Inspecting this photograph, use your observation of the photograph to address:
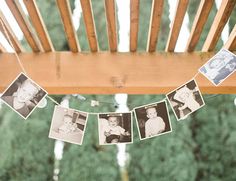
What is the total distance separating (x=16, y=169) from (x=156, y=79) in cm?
154

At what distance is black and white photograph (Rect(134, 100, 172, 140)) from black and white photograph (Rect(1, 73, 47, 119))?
563 mm

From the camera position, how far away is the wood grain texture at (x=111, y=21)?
1.83 metres

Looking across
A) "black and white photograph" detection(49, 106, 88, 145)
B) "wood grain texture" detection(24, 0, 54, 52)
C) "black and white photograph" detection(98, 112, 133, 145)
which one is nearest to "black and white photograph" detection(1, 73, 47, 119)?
"black and white photograph" detection(49, 106, 88, 145)

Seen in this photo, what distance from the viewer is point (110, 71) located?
7.50ft

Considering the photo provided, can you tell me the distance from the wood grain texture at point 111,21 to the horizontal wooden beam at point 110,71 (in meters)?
0.12

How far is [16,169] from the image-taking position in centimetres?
311

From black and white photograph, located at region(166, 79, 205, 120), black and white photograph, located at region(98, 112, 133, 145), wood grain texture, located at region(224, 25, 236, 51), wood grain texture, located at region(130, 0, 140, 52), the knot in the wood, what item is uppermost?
wood grain texture, located at region(224, 25, 236, 51)

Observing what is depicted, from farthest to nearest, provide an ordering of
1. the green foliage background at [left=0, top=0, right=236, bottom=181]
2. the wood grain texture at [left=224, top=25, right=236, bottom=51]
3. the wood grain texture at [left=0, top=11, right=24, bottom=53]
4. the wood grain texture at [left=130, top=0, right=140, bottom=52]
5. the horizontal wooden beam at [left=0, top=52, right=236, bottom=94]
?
1. the green foliage background at [left=0, top=0, right=236, bottom=181]
2. the horizontal wooden beam at [left=0, top=52, right=236, bottom=94]
3. the wood grain texture at [left=224, top=25, right=236, bottom=51]
4. the wood grain texture at [left=0, top=11, right=24, bottom=53]
5. the wood grain texture at [left=130, top=0, right=140, bottom=52]

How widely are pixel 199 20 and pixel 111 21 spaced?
471mm

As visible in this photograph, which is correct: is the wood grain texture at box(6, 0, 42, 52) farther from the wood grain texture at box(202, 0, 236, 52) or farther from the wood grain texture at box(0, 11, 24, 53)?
the wood grain texture at box(202, 0, 236, 52)

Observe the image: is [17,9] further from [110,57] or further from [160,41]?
[160,41]

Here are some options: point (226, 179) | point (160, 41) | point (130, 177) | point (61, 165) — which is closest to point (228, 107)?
point (226, 179)

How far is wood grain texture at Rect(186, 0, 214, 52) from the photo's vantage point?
74.4 inches

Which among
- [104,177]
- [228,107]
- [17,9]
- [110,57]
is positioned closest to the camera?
[17,9]
